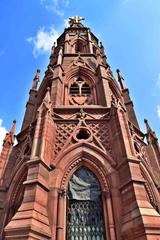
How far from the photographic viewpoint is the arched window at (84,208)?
6.64 metres

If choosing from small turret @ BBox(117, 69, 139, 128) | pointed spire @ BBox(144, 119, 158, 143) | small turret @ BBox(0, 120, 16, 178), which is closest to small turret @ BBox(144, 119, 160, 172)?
pointed spire @ BBox(144, 119, 158, 143)

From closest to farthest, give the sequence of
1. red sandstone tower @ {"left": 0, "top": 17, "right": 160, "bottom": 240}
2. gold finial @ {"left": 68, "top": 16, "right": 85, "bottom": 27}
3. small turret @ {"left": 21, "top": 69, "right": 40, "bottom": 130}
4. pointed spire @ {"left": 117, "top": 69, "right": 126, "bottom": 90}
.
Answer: red sandstone tower @ {"left": 0, "top": 17, "right": 160, "bottom": 240}
small turret @ {"left": 21, "top": 69, "right": 40, "bottom": 130}
pointed spire @ {"left": 117, "top": 69, "right": 126, "bottom": 90}
gold finial @ {"left": 68, "top": 16, "right": 85, "bottom": 27}

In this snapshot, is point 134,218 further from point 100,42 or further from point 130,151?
point 100,42

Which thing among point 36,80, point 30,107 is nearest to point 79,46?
point 36,80

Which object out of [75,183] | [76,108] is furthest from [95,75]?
[75,183]

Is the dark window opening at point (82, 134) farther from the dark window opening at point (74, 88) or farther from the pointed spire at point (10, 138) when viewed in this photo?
the pointed spire at point (10, 138)

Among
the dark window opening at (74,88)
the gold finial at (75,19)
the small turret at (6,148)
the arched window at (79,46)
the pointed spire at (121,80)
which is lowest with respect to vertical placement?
the small turret at (6,148)

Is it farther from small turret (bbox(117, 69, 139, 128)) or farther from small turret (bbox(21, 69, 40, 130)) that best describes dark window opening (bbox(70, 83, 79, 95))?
small turret (bbox(117, 69, 139, 128))

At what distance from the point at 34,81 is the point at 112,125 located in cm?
1255

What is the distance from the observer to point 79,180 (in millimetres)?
7836

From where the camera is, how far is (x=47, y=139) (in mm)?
8211

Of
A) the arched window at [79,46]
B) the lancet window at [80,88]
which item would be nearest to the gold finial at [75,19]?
the arched window at [79,46]

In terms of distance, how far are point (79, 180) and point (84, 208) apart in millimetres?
1076

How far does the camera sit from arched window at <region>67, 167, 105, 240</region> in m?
6.64
